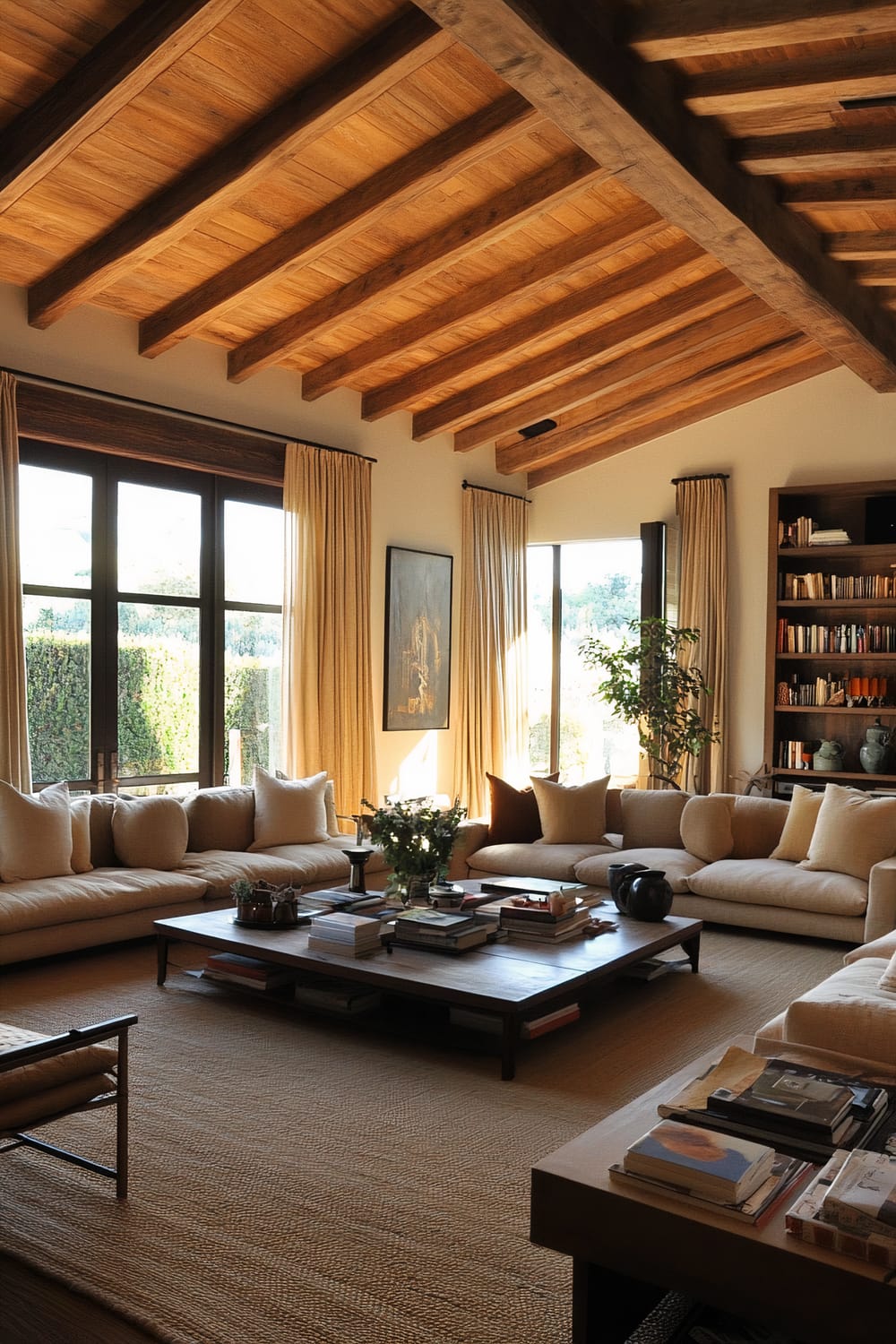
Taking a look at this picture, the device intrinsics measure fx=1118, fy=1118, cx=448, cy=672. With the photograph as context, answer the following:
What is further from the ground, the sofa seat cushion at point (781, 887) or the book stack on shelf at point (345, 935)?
the book stack on shelf at point (345, 935)

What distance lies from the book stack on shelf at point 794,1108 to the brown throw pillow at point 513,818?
14.3ft

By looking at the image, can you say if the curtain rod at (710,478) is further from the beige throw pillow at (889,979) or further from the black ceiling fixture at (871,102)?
the beige throw pillow at (889,979)

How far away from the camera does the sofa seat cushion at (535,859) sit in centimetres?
634

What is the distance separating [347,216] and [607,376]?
3.14 meters

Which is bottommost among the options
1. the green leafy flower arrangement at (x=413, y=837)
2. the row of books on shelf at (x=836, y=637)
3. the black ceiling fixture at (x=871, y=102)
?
the green leafy flower arrangement at (x=413, y=837)

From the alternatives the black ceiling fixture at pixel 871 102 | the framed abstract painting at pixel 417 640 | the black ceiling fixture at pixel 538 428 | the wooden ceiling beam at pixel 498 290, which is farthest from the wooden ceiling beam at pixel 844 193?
the framed abstract painting at pixel 417 640

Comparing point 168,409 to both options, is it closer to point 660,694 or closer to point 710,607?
point 660,694

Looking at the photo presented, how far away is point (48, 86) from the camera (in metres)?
4.38

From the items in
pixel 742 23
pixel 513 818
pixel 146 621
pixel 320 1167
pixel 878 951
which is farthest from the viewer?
→ pixel 513 818

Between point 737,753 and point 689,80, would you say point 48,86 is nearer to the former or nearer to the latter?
point 689,80

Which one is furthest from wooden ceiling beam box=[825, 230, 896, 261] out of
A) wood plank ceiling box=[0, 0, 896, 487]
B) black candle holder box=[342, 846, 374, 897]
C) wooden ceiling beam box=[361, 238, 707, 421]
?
black candle holder box=[342, 846, 374, 897]

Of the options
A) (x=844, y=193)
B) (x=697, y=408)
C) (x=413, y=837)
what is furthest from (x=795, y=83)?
(x=697, y=408)

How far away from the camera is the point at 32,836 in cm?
522

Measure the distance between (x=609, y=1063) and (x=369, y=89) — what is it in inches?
147
